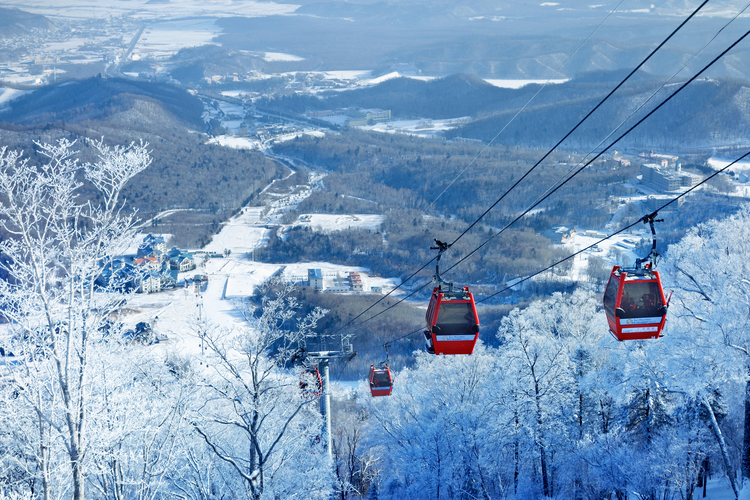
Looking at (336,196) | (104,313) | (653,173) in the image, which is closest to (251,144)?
(336,196)

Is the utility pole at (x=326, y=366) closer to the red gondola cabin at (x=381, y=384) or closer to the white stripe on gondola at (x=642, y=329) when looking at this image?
the red gondola cabin at (x=381, y=384)

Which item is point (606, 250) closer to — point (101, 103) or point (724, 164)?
point (724, 164)

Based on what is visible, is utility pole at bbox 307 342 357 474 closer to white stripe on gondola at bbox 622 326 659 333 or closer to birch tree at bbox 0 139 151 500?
birch tree at bbox 0 139 151 500

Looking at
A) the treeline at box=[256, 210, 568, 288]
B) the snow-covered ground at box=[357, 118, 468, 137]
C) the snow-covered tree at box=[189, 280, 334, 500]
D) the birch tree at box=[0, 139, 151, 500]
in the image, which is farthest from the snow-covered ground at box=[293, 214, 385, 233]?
the snow-covered ground at box=[357, 118, 468, 137]

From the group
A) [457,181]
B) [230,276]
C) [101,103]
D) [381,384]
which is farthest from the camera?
[101,103]

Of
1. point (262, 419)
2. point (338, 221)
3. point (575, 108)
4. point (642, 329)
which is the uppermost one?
point (575, 108)

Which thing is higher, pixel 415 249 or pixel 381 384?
pixel 415 249

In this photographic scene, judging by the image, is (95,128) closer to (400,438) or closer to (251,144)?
(251,144)

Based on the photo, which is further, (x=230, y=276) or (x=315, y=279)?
(x=230, y=276)

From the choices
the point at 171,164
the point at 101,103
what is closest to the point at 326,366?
the point at 171,164
